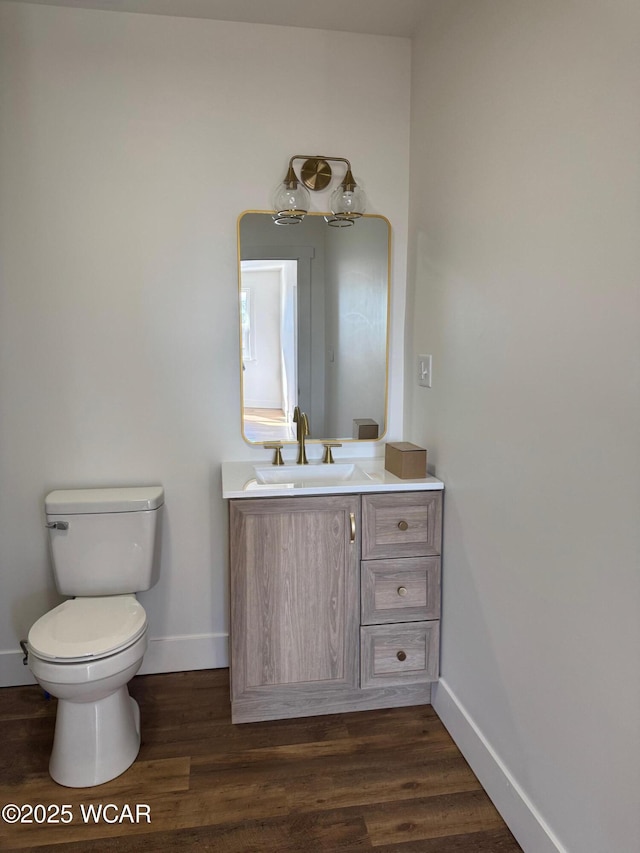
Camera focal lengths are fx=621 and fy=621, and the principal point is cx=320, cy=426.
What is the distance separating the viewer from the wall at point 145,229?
2275 millimetres

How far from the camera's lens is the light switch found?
2348mm

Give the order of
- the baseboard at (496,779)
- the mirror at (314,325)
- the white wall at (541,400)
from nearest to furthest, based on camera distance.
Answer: the white wall at (541,400), the baseboard at (496,779), the mirror at (314,325)

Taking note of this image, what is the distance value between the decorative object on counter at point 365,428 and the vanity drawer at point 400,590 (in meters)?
0.61

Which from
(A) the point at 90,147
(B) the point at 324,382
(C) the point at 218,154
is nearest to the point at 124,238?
(A) the point at 90,147

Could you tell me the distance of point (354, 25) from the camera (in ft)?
7.73

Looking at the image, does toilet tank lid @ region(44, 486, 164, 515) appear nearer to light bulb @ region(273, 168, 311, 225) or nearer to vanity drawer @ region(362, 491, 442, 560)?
vanity drawer @ region(362, 491, 442, 560)

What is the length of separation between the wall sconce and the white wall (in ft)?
1.11

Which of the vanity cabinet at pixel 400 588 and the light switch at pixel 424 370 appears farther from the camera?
the light switch at pixel 424 370

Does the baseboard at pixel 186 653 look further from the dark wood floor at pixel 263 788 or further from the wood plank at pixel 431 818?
the wood plank at pixel 431 818

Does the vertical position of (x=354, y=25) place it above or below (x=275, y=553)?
above

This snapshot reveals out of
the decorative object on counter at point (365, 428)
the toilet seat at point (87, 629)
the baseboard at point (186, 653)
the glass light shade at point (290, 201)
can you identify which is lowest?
the baseboard at point (186, 653)

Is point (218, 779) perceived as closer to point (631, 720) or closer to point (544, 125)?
point (631, 720)

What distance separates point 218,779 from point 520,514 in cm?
126

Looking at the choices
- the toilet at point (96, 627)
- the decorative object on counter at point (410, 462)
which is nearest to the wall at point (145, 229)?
the toilet at point (96, 627)
